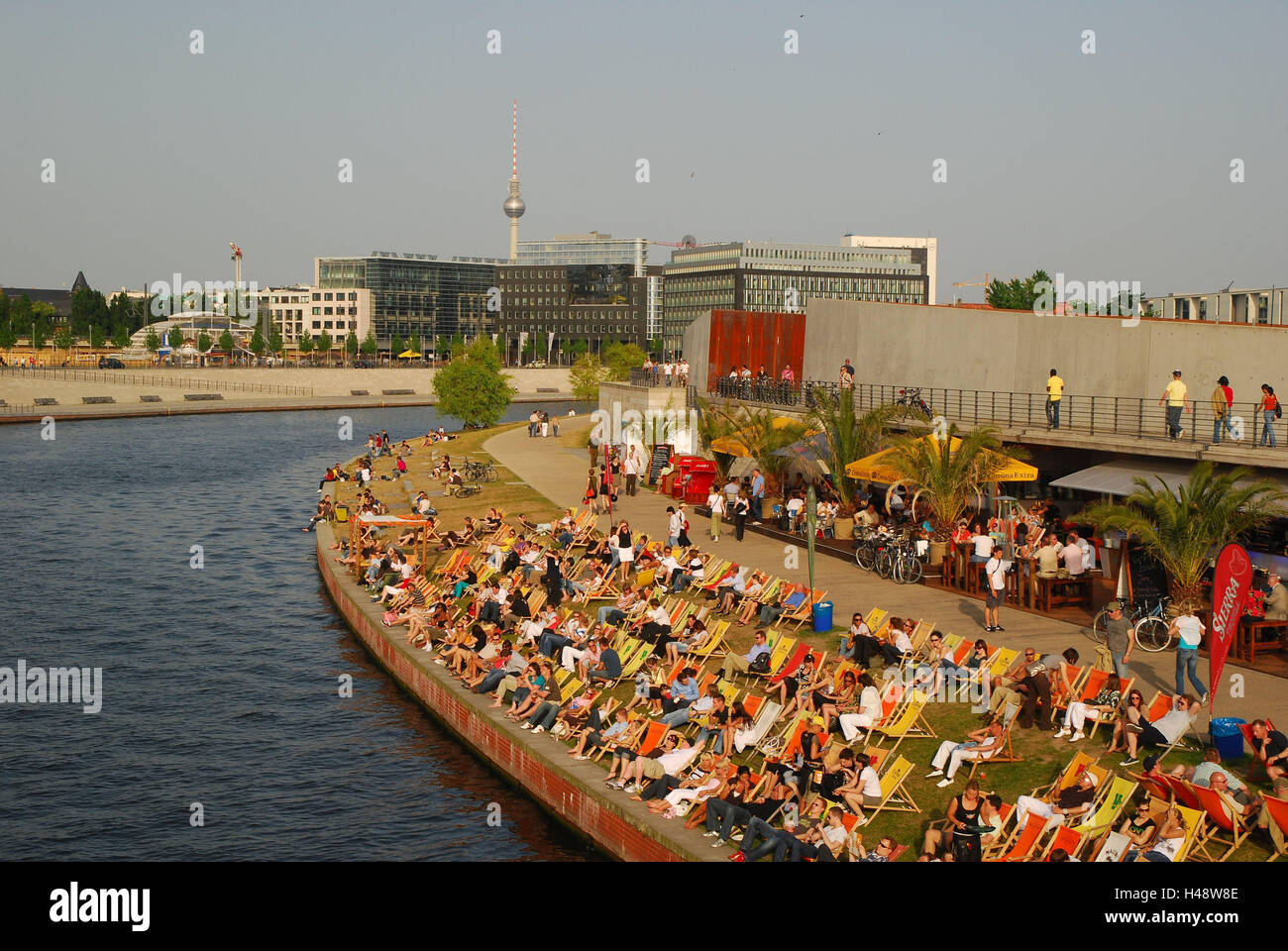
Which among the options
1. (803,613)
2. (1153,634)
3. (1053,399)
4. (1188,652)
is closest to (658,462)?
(1053,399)

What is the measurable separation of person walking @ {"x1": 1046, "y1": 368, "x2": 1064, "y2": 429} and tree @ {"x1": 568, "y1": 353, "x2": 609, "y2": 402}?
63.3 m

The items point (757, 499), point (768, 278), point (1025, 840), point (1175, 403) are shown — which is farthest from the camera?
point (768, 278)

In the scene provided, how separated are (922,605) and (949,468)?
13.0 feet

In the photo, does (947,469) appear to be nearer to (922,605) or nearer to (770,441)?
(922,605)

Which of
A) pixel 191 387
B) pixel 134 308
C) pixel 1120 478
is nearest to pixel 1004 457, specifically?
pixel 1120 478

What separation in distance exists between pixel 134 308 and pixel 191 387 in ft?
256

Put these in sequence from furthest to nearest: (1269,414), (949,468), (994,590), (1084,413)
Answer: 1. (1084,413)
2. (949,468)
3. (1269,414)
4. (994,590)

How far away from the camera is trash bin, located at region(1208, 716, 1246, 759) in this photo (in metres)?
12.4

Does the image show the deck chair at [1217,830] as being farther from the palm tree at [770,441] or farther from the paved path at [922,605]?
the palm tree at [770,441]

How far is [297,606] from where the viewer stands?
28672 mm

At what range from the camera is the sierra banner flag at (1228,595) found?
13305mm

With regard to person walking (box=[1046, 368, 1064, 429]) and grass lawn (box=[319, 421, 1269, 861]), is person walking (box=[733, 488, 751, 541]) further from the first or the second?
grass lawn (box=[319, 421, 1269, 861])

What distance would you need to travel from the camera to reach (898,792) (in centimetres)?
1292
